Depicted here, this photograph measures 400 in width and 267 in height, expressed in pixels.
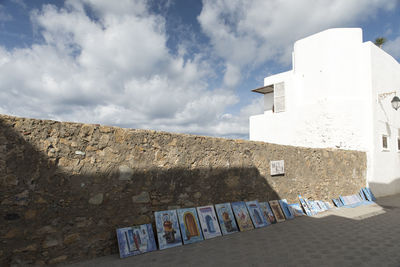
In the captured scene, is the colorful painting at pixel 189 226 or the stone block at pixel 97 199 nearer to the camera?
the stone block at pixel 97 199

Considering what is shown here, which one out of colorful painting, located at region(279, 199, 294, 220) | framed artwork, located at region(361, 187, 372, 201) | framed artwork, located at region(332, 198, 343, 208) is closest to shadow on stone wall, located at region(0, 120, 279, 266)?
colorful painting, located at region(279, 199, 294, 220)

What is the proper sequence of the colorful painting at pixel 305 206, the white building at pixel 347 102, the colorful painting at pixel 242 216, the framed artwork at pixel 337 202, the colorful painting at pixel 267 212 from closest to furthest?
the colorful painting at pixel 242 216, the colorful painting at pixel 267 212, the colorful painting at pixel 305 206, the framed artwork at pixel 337 202, the white building at pixel 347 102

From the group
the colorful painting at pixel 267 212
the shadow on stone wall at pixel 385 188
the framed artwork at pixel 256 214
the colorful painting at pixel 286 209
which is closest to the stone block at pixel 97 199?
the framed artwork at pixel 256 214

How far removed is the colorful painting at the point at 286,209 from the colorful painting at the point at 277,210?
13cm

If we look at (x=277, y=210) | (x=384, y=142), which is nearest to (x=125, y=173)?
(x=277, y=210)

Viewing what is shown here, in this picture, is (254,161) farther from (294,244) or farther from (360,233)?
(360,233)

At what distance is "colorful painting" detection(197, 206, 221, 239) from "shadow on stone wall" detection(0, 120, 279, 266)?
520 mm

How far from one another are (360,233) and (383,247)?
0.83 m

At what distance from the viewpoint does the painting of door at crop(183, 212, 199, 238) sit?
164 inches

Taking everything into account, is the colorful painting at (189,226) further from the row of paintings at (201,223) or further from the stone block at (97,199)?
the stone block at (97,199)

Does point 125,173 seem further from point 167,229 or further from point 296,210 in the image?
point 296,210

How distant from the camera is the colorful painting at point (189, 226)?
13.4 feet

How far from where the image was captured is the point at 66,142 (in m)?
3.29

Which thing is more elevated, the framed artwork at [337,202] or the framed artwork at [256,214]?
the framed artwork at [256,214]
